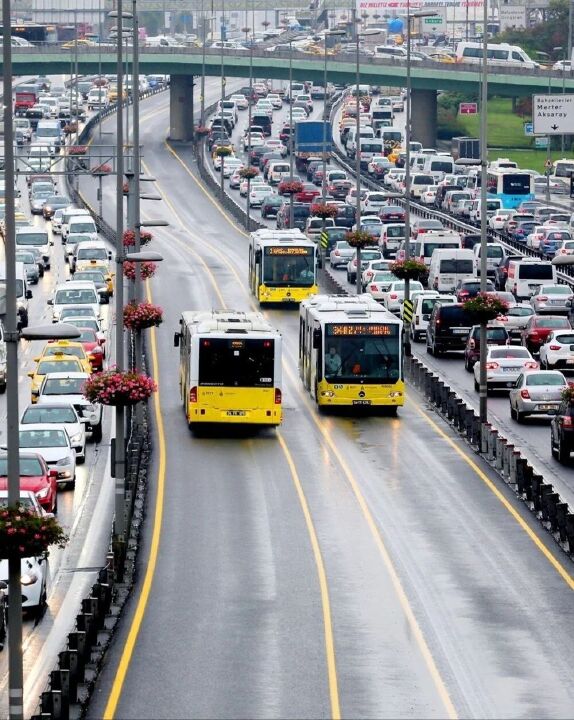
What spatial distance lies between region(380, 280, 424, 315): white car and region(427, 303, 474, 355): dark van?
7782 mm

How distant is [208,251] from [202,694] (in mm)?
71357

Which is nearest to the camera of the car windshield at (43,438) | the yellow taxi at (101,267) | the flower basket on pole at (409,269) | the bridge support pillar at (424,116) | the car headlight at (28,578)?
the car headlight at (28,578)

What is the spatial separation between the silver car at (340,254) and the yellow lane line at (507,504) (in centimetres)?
3802

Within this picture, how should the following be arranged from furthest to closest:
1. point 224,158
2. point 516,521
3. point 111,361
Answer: point 224,158
point 111,361
point 516,521

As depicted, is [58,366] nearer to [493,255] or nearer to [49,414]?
[49,414]

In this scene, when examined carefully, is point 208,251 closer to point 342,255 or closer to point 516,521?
point 342,255

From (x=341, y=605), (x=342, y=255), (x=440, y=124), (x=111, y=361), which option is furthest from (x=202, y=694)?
(x=440, y=124)

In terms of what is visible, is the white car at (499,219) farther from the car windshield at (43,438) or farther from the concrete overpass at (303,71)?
the car windshield at (43,438)

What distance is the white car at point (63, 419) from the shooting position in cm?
4744

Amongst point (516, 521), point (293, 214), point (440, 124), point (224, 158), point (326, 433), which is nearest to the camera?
point (516, 521)

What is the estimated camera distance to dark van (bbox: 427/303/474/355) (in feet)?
216

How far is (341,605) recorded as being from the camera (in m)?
32.1

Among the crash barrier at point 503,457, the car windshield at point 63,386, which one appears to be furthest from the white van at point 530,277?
the car windshield at point 63,386

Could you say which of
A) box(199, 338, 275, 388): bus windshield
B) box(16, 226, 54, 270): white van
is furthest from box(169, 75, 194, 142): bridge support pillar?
box(199, 338, 275, 388): bus windshield
